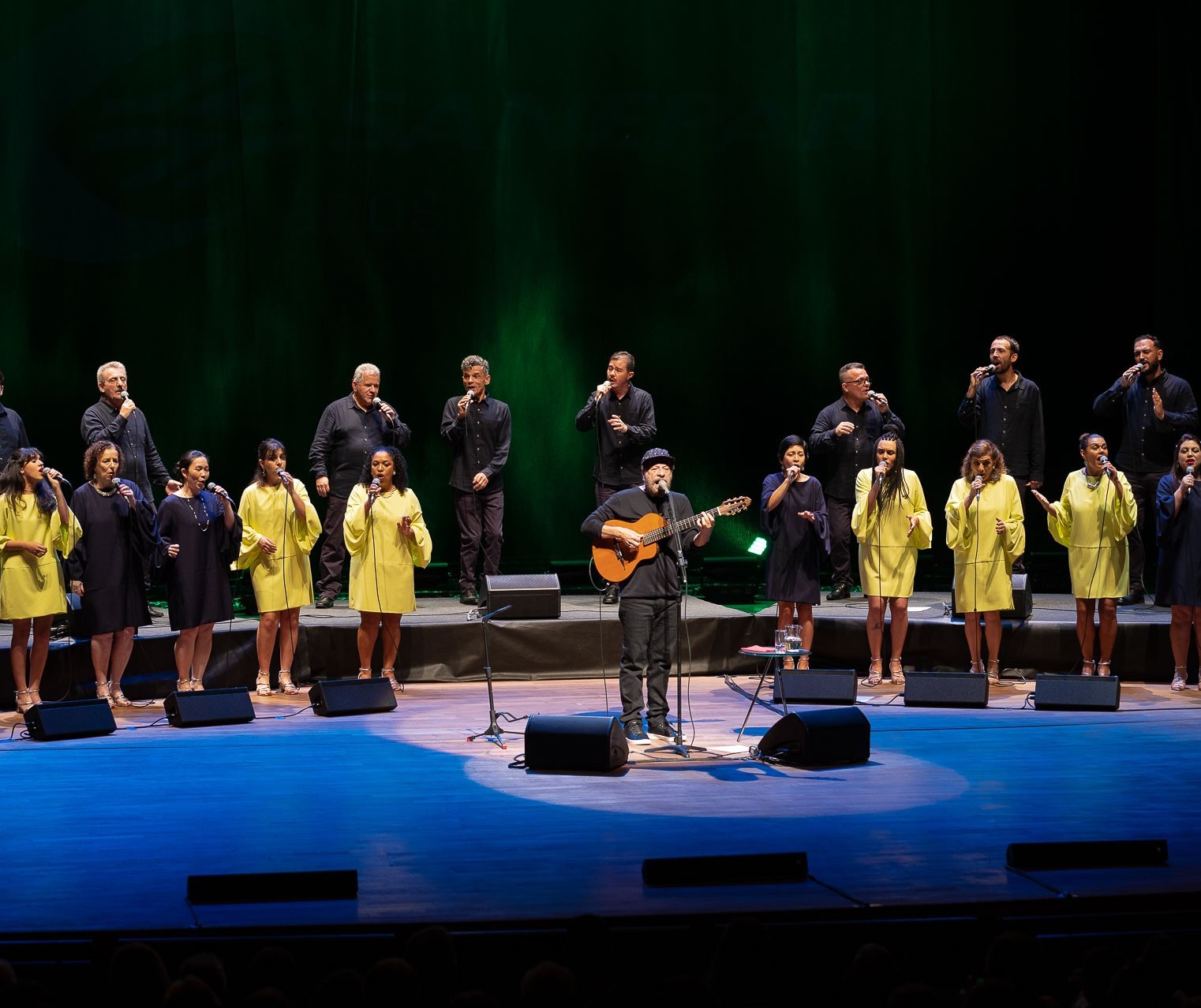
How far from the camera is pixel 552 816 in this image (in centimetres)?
622

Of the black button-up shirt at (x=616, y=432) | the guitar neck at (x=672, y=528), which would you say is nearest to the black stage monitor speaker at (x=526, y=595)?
the black button-up shirt at (x=616, y=432)

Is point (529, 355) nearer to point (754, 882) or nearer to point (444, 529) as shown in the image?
point (444, 529)

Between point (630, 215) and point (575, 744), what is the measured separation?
6.43 m

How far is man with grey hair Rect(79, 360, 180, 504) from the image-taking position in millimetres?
9492

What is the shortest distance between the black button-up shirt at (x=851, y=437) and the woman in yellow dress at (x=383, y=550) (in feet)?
10.0

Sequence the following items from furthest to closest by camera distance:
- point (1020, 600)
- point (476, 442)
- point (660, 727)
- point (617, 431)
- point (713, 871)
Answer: point (476, 442), point (617, 431), point (1020, 600), point (660, 727), point (713, 871)

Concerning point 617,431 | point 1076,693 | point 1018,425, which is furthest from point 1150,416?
point 617,431

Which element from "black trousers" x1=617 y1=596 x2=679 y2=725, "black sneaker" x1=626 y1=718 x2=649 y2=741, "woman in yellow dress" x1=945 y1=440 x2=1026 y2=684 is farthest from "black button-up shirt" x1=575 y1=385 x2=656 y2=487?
"black sneaker" x1=626 y1=718 x2=649 y2=741

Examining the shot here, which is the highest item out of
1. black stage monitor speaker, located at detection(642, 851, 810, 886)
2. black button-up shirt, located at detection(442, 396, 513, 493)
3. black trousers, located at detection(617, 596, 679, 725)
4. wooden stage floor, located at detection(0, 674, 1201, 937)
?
black button-up shirt, located at detection(442, 396, 513, 493)

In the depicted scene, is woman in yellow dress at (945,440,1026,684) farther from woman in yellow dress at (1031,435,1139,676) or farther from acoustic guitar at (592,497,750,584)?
acoustic guitar at (592,497,750,584)

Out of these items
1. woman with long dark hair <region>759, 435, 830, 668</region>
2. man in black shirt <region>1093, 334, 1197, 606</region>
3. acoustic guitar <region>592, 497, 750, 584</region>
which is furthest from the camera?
man in black shirt <region>1093, 334, 1197, 606</region>

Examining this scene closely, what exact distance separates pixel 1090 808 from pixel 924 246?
705cm

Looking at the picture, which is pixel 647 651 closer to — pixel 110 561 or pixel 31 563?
pixel 110 561

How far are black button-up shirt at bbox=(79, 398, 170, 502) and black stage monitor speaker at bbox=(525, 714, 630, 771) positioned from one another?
150 inches
